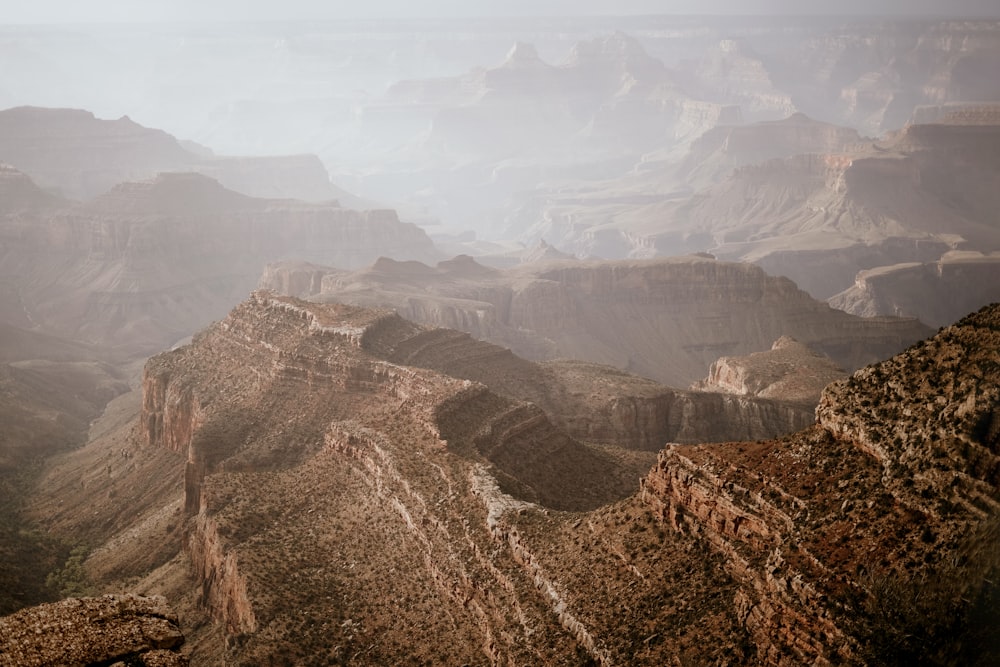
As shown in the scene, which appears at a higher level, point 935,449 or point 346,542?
point 935,449

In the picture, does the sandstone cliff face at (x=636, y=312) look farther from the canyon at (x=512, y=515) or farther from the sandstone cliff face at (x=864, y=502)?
the sandstone cliff face at (x=864, y=502)

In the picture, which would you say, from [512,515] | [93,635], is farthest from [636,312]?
[93,635]

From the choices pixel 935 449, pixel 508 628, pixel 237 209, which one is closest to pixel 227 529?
pixel 508 628

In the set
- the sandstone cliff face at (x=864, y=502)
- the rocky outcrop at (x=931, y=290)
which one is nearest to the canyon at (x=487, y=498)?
the sandstone cliff face at (x=864, y=502)

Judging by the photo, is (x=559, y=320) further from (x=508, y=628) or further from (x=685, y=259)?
(x=508, y=628)

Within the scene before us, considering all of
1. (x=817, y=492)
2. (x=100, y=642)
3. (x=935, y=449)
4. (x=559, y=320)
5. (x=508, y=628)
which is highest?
(x=935, y=449)

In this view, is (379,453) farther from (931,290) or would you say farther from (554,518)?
(931,290)

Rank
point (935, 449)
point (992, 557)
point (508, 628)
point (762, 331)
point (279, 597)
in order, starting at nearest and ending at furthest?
point (992, 557), point (935, 449), point (508, 628), point (279, 597), point (762, 331)
